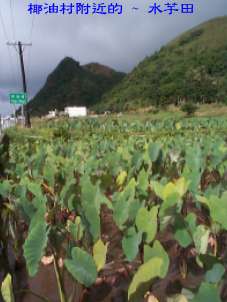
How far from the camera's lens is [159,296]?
1.48 meters

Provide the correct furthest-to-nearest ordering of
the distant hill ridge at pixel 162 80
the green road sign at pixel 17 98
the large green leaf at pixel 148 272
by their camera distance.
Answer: the distant hill ridge at pixel 162 80 → the green road sign at pixel 17 98 → the large green leaf at pixel 148 272

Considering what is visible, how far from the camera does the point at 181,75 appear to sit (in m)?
56.9

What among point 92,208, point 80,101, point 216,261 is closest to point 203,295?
point 216,261

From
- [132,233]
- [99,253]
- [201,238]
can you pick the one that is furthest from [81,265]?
[201,238]

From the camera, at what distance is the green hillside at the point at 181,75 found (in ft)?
167

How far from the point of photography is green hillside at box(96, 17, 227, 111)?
5084cm

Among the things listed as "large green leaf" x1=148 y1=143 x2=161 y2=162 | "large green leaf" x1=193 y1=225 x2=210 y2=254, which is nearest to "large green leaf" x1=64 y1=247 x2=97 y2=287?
"large green leaf" x1=193 y1=225 x2=210 y2=254

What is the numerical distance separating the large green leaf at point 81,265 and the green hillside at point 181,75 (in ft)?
152

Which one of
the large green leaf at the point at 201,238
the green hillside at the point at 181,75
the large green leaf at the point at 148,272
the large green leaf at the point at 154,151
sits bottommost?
the large green leaf at the point at 201,238

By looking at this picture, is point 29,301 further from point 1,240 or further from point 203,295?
point 203,295

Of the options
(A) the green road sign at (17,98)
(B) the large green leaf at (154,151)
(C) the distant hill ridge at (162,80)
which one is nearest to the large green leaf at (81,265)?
(B) the large green leaf at (154,151)

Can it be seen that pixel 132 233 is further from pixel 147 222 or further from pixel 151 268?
pixel 151 268

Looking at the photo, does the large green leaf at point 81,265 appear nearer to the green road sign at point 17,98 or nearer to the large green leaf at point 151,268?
the large green leaf at point 151,268

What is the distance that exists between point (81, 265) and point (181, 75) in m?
57.4
